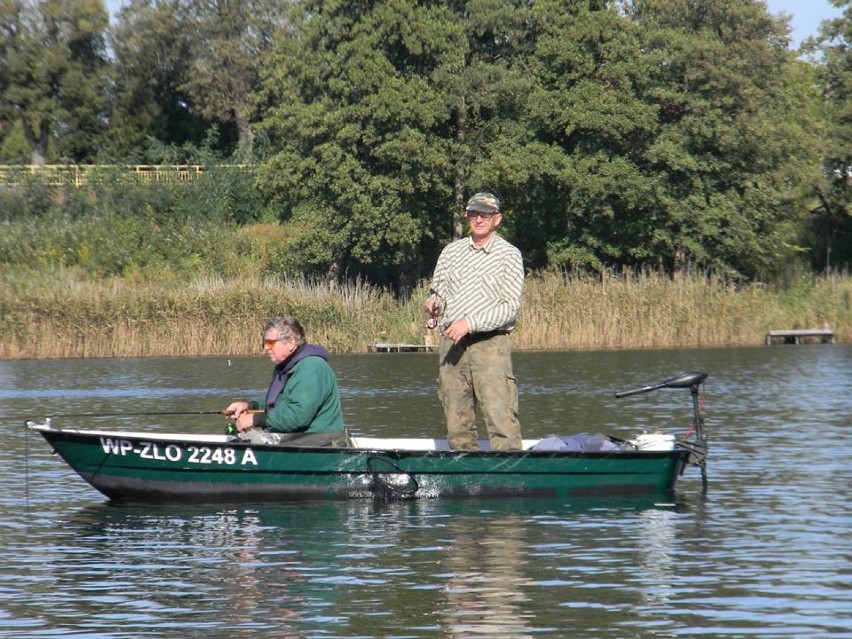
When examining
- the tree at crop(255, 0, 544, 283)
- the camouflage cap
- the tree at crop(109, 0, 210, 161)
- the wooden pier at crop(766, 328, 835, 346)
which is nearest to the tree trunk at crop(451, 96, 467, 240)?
the tree at crop(255, 0, 544, 283)

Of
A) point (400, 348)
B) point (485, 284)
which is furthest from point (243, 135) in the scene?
point (485, 284)

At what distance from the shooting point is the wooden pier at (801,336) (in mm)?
40062

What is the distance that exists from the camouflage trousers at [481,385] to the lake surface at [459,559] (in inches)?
29.4

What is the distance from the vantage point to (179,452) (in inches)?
541

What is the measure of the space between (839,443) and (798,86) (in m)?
39.1

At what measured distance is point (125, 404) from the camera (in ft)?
81.1

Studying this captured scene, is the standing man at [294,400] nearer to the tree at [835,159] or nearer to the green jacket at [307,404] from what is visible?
the green jacket at [307,404]

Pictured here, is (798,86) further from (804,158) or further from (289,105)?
(289,105)

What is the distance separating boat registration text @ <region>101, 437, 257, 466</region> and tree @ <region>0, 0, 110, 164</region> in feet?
185

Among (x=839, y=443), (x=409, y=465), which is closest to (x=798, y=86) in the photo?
(x=839, y=443)

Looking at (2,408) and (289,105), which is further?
(289,105)

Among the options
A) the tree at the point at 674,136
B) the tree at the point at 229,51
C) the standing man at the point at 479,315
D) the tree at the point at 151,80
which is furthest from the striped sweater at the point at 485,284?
the tree at the point at 151,80

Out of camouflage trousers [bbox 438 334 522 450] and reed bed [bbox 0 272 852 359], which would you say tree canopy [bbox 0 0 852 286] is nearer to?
reed bed [bbox 0 272 852 359]

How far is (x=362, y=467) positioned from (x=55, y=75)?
59026mm
